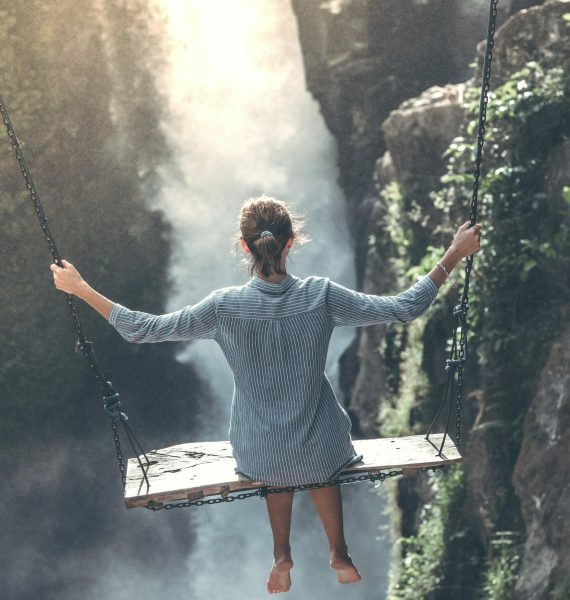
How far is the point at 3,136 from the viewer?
938cm

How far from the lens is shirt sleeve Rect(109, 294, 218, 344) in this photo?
2953mm

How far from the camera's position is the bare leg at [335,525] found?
3.15 meters

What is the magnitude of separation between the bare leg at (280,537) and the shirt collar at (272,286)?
0.63 m

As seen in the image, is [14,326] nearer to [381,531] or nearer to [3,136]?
[3,136]

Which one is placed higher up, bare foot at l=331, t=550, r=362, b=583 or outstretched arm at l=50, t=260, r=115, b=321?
outstretched arm at l=50, t=260, r=115, b=321

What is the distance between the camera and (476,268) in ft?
22.3

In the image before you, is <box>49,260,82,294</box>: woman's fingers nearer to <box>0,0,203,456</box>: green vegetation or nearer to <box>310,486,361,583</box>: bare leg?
<box>310,486,361,583</box>: bare leg

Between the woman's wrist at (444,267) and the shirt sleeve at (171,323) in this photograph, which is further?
the woman's wrist at (444,267)

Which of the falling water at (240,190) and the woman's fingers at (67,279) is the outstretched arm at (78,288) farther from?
the falling water at (240,190)

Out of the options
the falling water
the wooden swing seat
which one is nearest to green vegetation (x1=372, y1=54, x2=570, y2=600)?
the falling water

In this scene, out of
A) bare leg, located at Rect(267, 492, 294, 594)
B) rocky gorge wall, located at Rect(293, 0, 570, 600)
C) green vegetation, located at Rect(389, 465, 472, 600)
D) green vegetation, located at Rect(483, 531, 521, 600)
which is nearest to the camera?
bare leg, located at Rect(267, 492, 294, 594)

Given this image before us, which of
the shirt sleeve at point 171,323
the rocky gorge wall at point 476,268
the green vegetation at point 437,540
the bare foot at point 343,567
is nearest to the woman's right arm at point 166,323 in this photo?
the shirt sleeve at point 171,323

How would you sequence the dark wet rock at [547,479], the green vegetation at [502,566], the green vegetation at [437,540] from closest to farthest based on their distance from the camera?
the dark wet rock at [547,479], the green vegetation at [502,566], the green vegetation at [437,540]

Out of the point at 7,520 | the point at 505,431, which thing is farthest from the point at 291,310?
the point at 7,520
